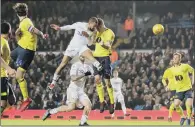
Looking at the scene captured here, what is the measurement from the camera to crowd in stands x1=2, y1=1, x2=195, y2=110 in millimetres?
26328

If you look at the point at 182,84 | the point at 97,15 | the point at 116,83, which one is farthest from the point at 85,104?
the point at 97,15

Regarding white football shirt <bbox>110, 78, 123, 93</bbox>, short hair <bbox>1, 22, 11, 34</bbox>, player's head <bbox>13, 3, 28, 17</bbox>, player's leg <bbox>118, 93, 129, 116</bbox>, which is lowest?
player's leg <bbox>118, 93, 129, 116</bbox>

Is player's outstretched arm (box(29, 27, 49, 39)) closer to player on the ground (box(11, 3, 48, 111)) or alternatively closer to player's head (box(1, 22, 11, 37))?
player on the ground (box(11, 3, 48, 111))

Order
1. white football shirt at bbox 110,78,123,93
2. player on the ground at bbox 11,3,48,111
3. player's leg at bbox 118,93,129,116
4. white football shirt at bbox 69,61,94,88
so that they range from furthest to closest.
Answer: white football shirt at bbox 110,78,123,93, player's leg at bbox 118,93,129,116, white football shirt at bbox 69,61,94,88, player on the ground at bbox 11,3,48,111

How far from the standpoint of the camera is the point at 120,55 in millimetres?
30406

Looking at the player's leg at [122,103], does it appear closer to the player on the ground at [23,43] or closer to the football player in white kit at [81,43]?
the football player in white kit at [81,43]

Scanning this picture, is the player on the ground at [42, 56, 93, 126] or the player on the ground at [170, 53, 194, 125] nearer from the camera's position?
the player on the ground at [42, 56, 93, 126]

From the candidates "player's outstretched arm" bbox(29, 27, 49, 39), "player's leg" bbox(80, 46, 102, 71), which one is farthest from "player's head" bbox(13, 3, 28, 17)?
"player's leg" bbox(80, 46, 102, 71)

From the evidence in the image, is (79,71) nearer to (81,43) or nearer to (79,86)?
(79,86)

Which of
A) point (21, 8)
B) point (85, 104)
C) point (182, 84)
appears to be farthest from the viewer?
point (182, 84)

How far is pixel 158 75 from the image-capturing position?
28.3m

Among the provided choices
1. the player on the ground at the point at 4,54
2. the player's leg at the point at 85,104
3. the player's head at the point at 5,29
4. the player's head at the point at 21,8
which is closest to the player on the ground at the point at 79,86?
the player's leg at the point at 85,104

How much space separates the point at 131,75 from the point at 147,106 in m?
3.01

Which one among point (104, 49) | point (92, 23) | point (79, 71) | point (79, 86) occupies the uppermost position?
point (92, 23)
